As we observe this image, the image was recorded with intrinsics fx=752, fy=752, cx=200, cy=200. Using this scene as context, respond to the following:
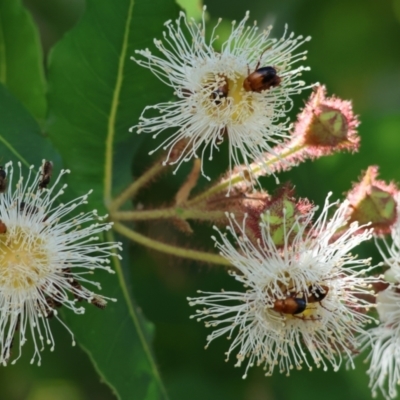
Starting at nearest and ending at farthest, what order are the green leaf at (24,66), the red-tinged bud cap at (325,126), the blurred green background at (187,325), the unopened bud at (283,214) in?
the unopened bud at (283,214) < the red-tinged bud cap at (325,126) < the green leaf at (24,66) < the blurred green background at (187,325)

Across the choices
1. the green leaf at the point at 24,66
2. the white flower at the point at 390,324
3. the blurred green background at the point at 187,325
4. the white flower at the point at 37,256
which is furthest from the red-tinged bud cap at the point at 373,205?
the green leaf at the point at 24,66

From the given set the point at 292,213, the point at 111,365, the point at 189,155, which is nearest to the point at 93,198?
the point at 189,155

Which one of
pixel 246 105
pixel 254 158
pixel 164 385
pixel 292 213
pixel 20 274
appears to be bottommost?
pixel 164 385

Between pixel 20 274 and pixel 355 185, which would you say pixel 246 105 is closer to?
pixel 355 185

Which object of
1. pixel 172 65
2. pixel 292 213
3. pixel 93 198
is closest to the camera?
pixel 292 213

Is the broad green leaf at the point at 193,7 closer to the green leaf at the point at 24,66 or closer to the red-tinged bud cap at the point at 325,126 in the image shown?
the green leaf at the point at 24,66

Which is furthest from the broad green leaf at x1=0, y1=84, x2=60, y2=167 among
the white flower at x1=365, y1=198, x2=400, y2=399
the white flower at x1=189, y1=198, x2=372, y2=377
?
the white flower at x1=365, y1=198, x2=400, y2=399

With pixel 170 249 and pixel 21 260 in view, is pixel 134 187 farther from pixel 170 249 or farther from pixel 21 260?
pixel 21 260
